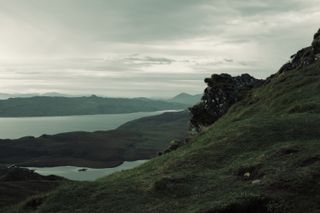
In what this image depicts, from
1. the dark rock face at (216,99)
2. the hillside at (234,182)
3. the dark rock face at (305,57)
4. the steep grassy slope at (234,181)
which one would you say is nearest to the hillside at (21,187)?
the hillside at (234,182)

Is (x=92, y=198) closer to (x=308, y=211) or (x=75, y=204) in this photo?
(x=75, y=204)

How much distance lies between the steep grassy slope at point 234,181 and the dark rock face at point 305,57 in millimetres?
33938

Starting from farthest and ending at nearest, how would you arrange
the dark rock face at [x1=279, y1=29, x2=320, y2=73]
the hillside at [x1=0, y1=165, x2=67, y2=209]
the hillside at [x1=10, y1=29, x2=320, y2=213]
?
the dark rock face at [x1=279, y1=29, x2=320, y2=73], the hillside at [x1=0, y1=165, x2=67, y2=209], the hillside at [x1=10, y1=29, x2=320, y2=213]

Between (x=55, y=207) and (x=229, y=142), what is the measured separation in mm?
18604

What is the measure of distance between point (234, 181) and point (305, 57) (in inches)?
2292

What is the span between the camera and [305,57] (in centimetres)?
8425

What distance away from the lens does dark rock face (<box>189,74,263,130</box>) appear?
82.0m

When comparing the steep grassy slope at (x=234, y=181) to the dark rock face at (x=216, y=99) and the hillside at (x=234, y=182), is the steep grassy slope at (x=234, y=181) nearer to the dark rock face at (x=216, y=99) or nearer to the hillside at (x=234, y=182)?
the hillside at (x=234, y=182)

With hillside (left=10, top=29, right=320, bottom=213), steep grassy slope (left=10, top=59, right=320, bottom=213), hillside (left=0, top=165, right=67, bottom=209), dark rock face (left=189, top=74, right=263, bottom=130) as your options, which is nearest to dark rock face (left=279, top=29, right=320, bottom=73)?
dark rock face (left=189, top=74, right=263, bottom=130)

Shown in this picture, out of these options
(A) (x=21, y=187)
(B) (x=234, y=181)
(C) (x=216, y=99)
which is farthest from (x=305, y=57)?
(B) (x=234, y=181)

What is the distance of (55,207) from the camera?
32531 mm

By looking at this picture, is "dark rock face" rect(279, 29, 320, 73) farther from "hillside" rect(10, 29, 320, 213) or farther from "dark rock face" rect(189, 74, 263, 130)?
"hillside" rect(10, 29, 320, 213)

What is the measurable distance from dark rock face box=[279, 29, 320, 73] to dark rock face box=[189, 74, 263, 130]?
9.35 metres

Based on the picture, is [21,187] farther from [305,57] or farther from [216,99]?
[305,57]
